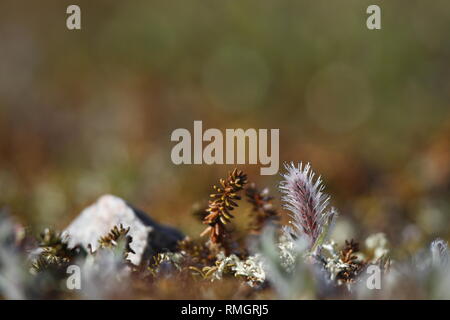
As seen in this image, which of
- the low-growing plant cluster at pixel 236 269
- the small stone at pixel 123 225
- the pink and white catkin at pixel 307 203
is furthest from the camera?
the small stone at pixel 123 225

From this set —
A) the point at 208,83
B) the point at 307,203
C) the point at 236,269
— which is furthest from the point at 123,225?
the point at 208,83

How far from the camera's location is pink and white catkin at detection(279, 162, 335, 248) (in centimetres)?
170

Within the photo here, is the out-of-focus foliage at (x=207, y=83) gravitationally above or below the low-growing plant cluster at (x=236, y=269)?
above

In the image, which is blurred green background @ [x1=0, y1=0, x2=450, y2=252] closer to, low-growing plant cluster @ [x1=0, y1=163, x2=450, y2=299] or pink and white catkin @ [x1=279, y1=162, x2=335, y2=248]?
low-growing plant cluster @ [x1=0, y1=163, x2=450, y2=299]

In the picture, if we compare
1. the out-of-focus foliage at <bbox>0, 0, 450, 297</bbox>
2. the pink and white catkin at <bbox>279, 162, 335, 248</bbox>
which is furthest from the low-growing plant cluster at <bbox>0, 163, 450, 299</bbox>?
the out-of-focus foliage at <bbox>0, 0, 450, 297</bbox>

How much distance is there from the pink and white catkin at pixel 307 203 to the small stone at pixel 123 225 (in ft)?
2.01

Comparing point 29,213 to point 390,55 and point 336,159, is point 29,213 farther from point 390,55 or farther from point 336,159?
point 390,55

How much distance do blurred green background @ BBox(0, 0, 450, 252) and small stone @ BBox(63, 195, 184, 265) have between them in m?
2.85

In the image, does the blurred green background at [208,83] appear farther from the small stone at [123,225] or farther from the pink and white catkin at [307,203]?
the pink and white catkin at [307,203]

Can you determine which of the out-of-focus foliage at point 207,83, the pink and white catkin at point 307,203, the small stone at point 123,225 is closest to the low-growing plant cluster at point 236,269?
the pink and white catkin at point 307,203

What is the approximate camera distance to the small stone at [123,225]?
85.9 inches

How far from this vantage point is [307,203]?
172 cm

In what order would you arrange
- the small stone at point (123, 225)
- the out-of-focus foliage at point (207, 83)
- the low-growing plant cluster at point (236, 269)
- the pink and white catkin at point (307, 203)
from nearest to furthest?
the low-growing plant cluster at point (236, 269) < the pink and white catkin at point (307, 203) < the small stone at point (123, 225) < the out-of-focus foliage at point (207, 83)

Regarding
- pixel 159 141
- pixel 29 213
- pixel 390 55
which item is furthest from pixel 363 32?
pixel 29 213
